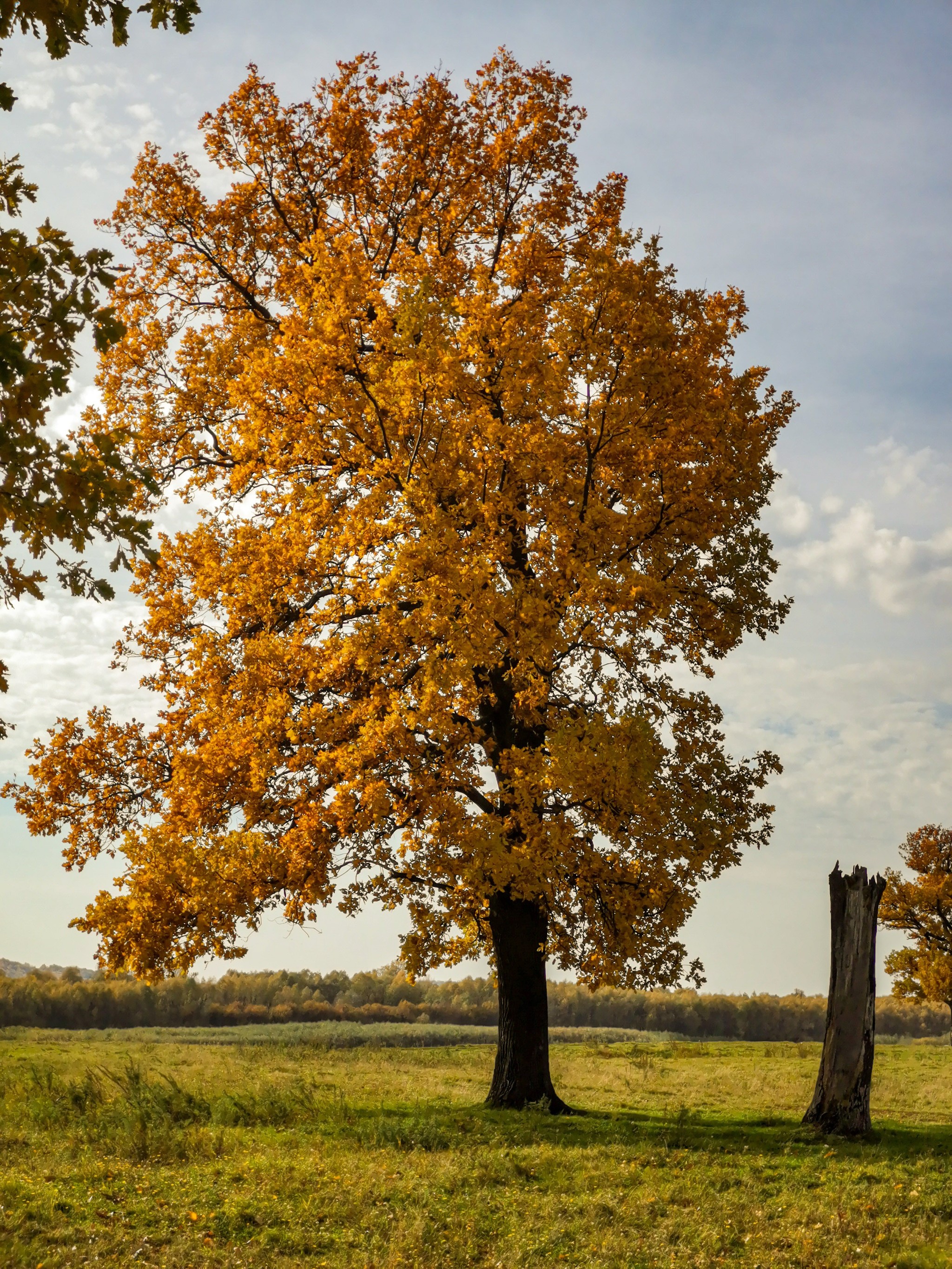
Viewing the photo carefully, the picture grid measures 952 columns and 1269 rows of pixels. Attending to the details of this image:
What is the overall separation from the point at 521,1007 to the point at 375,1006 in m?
43.7

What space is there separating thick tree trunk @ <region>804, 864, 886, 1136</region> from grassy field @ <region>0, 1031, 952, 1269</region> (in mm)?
554

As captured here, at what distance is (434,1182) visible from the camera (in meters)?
10.5

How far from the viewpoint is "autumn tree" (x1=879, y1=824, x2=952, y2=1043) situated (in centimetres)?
3734

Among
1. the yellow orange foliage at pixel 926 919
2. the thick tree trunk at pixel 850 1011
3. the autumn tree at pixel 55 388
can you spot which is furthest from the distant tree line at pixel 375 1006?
the autumn tree at pixel 55 388

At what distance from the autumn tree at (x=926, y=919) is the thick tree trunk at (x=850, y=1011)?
2413 cm

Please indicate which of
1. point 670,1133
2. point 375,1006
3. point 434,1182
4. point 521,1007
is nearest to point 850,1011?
point 670,1133

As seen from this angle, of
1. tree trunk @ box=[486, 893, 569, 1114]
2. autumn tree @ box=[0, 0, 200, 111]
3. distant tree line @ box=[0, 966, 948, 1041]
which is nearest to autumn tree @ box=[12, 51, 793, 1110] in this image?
tree trunk @ box=[486, 893, 569, 1114]

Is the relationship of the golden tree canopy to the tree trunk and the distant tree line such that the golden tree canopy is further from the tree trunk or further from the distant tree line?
the distant tree line

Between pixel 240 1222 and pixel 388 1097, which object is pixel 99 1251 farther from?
pixel 388 1097

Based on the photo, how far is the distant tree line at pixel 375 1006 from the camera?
1818 inches

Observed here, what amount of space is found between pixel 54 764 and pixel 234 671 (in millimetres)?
3215

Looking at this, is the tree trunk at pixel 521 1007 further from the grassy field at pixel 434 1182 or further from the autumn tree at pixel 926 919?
the autumn tree at pixel 926 919

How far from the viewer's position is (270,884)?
47.7ft

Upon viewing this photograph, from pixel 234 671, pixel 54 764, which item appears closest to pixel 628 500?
pixel 234 671
